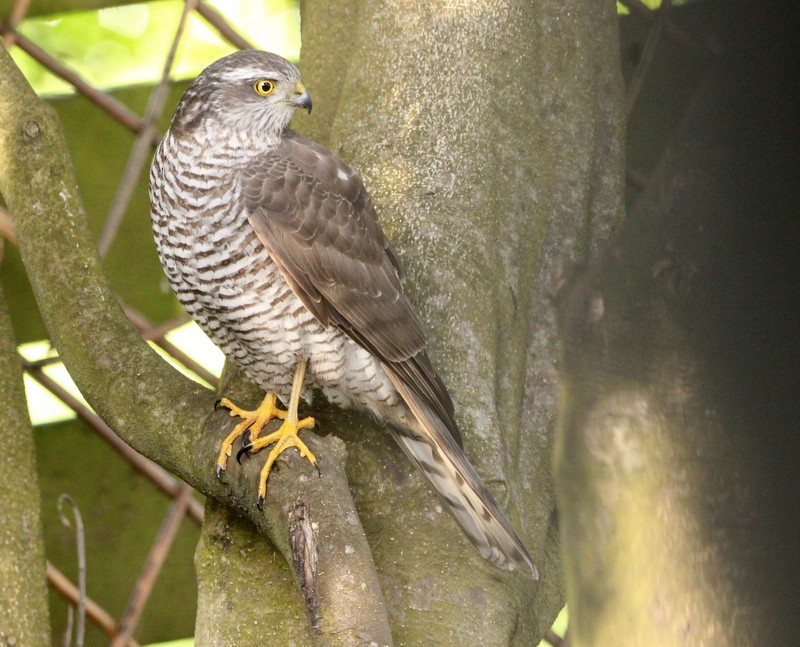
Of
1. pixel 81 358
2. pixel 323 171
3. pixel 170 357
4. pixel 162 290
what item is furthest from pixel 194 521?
pixel 323 171

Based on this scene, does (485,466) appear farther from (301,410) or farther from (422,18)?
(422,18)

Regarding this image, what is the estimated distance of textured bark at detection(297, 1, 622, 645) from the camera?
2609 mm

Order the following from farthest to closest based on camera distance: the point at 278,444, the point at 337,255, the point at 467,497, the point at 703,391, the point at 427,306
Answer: the point at 427,306, the point at 337,255, the point at 467,497, the point at 278,444, the point at 703,391

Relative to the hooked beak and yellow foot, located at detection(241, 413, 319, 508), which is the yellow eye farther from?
yellow foot, located at detection(241, 413, 319, 508)

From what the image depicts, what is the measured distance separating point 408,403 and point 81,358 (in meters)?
0.99

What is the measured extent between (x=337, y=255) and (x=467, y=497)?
2.64 ft

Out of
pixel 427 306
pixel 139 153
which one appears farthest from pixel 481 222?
pixel 139 153

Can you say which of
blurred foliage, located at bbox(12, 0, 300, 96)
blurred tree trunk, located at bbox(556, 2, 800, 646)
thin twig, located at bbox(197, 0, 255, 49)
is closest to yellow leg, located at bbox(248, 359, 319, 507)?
blurred tree trunk, located at bbox(556, 2, 800, 646)

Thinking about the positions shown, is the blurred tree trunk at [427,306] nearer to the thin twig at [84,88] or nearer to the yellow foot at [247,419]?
the yellow foot at [247,419]

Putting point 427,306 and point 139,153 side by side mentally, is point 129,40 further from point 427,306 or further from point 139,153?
point 427,306

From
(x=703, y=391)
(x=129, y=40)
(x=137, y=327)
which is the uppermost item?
(x=703, y=391)

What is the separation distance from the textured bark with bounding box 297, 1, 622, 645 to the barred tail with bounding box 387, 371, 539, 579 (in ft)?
0.19

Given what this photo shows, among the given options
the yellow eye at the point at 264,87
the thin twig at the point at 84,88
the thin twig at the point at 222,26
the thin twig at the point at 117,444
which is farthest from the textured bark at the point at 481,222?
the thin twig at the point at 117,444

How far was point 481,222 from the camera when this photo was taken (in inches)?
122
